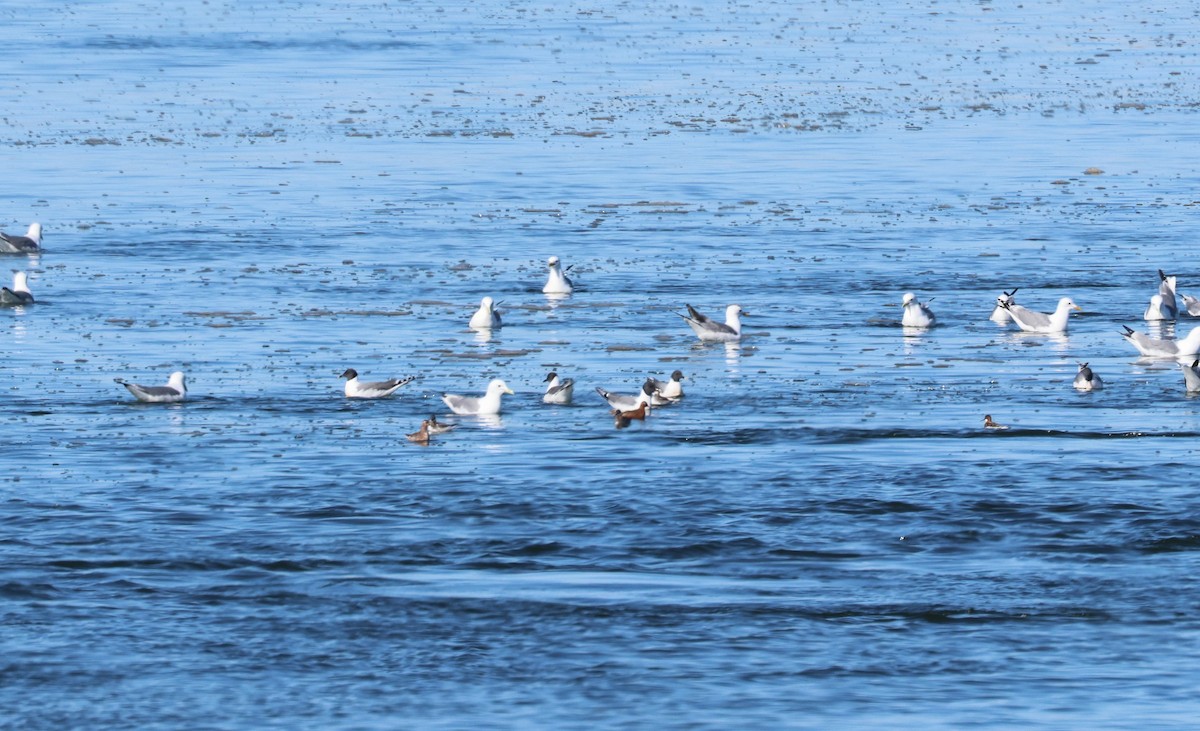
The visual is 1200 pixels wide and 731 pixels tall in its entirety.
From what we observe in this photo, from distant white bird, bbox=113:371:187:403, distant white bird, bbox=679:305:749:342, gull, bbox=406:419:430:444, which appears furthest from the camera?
distant white bird, bbox=679:305:749:342

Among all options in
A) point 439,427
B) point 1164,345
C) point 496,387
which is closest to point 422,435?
point 439,427

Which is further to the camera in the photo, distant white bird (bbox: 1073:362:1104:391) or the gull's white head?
distant white bird (bbox: 1073:362:1104:391)

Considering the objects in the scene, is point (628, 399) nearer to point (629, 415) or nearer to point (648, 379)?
point (629, 415)

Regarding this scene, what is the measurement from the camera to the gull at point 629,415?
21.1 m

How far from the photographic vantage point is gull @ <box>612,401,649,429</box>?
21.1m

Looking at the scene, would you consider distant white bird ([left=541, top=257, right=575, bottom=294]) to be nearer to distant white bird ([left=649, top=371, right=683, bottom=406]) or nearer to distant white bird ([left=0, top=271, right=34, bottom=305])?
distant white bird ([left=649, top=371, right=683, bottom=406])

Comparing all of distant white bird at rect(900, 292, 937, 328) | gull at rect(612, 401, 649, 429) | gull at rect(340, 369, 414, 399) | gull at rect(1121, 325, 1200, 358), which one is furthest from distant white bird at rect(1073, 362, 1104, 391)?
gull at rect(340, 369, 414, 399)

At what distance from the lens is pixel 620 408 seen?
21.7 m

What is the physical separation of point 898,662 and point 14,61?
47.7 m

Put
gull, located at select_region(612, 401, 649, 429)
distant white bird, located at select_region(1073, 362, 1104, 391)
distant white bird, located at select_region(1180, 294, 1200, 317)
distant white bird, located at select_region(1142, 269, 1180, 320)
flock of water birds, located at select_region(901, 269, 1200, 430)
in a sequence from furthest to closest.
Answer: distant white bird, located at select_region(1180, 294, 1200, 317) → distant white bird, located at select_region(1142, 269, 1180, 320) → flock of water birds, located at select_region(901, 269, 1200, 430) → distant white bird, located at select_region(1073, 362, 1104, 391) → gull, located at select_region(612, 401, 649, 429)

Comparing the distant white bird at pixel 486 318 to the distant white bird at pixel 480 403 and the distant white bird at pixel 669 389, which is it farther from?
the distant white bird at pixel 480 403

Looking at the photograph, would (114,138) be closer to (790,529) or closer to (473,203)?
(473,203)

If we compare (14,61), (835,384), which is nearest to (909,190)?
(835,384)

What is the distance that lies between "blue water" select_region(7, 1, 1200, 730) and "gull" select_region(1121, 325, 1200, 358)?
482 millimetres
